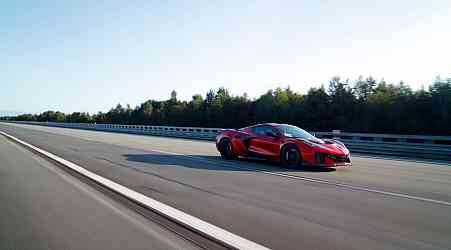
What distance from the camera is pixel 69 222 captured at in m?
5.12

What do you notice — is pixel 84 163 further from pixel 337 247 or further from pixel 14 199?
pixel 337 247

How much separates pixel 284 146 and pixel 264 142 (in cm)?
82

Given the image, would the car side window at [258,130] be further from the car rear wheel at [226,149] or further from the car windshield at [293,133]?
the car rear wheel at [226,149]

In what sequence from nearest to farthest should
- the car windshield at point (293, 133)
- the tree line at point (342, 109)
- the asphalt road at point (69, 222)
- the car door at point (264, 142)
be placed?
the asphalt road at point (69, 222), the car windshield at point (293, 133), the car door at point (264, 142), the tree line at point (342, 109)

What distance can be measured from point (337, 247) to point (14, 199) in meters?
5.32

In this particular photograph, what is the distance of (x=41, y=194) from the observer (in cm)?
697

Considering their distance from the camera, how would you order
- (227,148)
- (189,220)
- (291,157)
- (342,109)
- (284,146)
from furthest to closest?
(342,109) < (227,148) < (284,146) < (291,157) < (189,220)

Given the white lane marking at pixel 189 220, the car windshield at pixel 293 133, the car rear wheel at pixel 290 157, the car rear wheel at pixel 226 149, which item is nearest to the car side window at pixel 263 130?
the car windshield at pixel 293 133

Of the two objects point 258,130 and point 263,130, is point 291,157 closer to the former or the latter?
point 263,130

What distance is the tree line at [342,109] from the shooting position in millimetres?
36406

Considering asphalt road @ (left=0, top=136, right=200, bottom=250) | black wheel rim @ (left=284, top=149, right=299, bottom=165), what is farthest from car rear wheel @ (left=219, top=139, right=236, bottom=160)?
asphalt road @ (left=0, top=136, right=200, bottom=250)

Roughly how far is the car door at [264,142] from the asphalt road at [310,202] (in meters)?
1.03

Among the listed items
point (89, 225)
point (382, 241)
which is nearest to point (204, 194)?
point (89, 225)

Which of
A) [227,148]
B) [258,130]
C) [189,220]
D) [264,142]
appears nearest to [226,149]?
[227,148]
